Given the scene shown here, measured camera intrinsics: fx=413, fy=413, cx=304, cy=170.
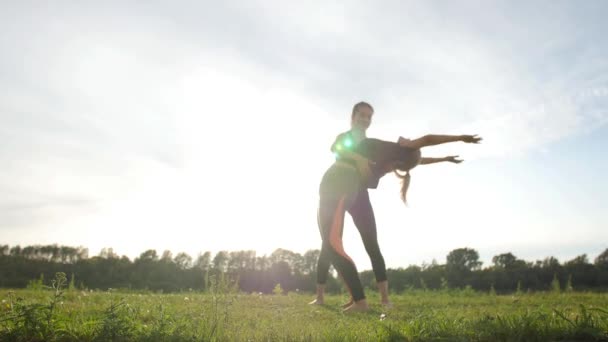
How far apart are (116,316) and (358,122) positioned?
5392 millimetres

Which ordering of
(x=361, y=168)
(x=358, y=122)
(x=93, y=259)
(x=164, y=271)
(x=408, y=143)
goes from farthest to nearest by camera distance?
1. (x=93, y=259)
2. (x=164, y=271)
3. (x=358, y=122)
4. (x=361, y=168)
5. (x=408, y=143)

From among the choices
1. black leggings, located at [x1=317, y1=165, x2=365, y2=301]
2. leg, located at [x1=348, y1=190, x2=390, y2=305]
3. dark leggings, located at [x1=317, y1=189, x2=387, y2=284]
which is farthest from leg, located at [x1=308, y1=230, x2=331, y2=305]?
leg, located at [x1=348, y1=190, x2=390, y2=305]

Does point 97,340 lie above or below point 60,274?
below

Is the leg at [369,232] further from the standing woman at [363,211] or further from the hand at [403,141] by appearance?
the hand at [403,141]

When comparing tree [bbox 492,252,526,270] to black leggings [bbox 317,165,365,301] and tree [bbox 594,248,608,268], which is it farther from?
black leggings [bbox 317,165,365,301]

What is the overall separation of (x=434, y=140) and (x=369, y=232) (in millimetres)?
2220

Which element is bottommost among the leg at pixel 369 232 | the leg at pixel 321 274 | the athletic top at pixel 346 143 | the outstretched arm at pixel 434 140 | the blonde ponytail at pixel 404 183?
the leg at pixel 321 274

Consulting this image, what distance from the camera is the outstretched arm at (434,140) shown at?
572 centimetres

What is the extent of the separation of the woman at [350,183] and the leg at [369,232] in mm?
132

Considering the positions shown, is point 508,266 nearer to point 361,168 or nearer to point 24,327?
point 361,168

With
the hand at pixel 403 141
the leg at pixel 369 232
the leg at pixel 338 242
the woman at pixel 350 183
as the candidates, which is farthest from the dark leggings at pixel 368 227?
the hand at pixel 403 141

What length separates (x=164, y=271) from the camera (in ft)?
108

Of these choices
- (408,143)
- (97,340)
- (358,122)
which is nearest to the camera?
(97,340)

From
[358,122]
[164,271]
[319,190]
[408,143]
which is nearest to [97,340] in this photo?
[319,190]
